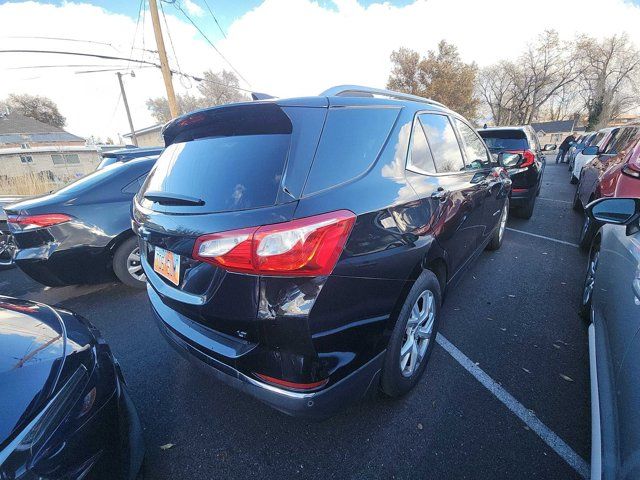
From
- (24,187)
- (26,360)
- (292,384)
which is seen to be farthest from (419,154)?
(24,187)

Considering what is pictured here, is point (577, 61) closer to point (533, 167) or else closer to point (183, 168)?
point (533, 167)

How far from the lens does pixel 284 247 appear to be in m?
1.25

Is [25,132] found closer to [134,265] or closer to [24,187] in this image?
[24,187]

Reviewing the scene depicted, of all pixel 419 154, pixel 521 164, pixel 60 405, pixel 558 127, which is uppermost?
pixel 419 154

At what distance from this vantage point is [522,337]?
2.65 meters

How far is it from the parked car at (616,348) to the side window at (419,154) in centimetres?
109

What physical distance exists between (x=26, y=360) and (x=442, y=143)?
277 cm

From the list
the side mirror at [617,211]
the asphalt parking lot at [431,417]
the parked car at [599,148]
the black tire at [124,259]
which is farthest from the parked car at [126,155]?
the parked car at [599,148]

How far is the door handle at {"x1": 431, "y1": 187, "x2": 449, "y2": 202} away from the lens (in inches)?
78.6

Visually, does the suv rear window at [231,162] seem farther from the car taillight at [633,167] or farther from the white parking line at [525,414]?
the car taillight at [633,167]

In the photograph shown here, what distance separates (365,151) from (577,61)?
194 feet

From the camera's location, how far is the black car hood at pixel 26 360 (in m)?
1.02

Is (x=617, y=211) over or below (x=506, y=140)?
below

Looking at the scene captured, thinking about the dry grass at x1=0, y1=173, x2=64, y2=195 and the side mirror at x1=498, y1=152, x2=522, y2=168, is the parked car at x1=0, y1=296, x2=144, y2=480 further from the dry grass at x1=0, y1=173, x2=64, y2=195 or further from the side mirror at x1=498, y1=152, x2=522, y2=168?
the dry grass at x1=0, y1=173, x2=64, y2=195
